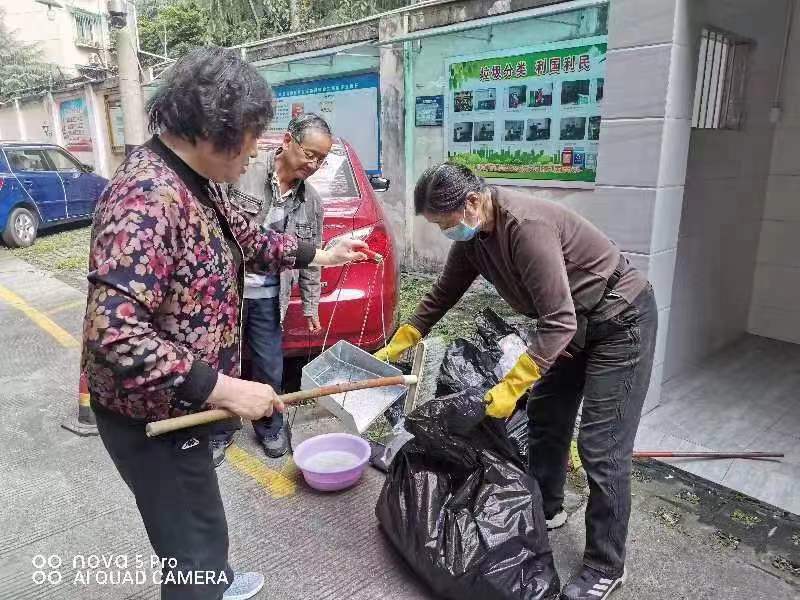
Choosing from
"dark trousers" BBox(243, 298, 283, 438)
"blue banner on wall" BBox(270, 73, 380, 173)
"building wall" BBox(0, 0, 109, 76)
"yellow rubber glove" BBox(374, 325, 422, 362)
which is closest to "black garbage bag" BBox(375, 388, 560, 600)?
"yellow rubber glove" BBox(374, 325, 422, 362)

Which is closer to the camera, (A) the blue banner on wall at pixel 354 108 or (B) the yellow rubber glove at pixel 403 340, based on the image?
(B) the yellow rubber glove at pixel 403 340

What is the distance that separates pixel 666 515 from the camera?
8.37ft

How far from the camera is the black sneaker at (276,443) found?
10.2ft

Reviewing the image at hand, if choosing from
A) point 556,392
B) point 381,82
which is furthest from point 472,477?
point 381,82

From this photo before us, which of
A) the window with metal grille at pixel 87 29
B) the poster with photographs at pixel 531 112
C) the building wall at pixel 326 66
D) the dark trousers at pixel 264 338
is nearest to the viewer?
the dark trousers at pixel 264 338

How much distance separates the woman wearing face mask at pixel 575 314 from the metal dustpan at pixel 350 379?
0.82m

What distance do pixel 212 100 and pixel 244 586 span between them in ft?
5.82

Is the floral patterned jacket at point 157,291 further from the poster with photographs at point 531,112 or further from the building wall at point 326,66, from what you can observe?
the building wall at point 326,66

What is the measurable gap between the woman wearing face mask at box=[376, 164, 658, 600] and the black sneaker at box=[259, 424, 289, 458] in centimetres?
150

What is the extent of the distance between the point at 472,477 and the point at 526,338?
3.74 ft

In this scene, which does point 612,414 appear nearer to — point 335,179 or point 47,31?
point 335,179

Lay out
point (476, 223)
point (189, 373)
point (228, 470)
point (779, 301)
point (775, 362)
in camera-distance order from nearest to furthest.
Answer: point (189, 373), point (476, 223), point (228, 470), point (775, 362), point (779, 301)

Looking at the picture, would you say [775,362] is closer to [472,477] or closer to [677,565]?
[677,565]

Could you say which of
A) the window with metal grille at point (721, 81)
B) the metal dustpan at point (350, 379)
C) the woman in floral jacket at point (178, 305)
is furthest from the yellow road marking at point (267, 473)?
the window with metal grille at point (721, 81)
